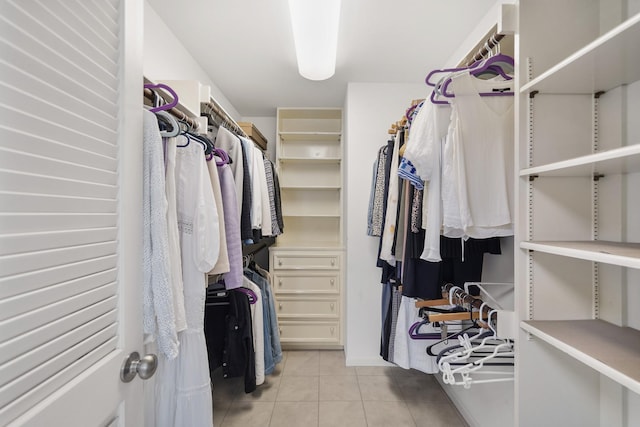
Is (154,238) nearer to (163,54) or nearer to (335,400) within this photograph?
Result: (163,54)

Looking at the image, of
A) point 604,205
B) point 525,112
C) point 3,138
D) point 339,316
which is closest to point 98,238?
point 3,138

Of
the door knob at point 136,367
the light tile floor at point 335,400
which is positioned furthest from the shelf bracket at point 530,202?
the light tile floor at point 335,400

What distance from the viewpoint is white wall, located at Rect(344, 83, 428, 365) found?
245 centimetres

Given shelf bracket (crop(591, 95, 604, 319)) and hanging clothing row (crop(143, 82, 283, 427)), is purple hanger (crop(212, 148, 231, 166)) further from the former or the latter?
shelf bracket (crop(591, 95, 604, 319))

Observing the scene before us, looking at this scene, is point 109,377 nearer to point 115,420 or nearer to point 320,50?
point 115,420

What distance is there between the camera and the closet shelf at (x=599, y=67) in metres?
0.65

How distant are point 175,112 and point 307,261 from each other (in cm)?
180

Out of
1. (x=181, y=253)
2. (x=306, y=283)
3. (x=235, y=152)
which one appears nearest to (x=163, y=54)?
(x=235, y=152)

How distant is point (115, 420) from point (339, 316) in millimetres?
2222

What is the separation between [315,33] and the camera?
1520mm

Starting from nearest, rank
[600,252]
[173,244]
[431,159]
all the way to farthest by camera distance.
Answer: [600,252]
[173,244]
[431,159]

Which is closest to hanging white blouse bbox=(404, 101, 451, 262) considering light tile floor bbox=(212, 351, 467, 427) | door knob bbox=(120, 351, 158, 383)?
door knob bbox=(120, 351, 158, 383)

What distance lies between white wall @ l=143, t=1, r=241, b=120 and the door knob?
1.45 metres

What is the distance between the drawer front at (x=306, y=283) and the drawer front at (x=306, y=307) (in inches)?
3.2
